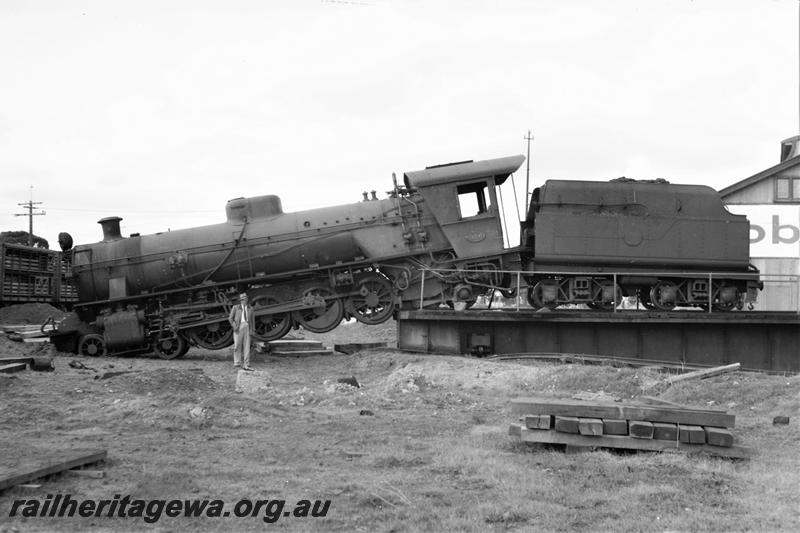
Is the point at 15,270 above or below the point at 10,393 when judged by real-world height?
above

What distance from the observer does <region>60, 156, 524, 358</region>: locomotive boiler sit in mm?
18641

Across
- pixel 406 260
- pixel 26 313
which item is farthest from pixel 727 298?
pixel 26 313

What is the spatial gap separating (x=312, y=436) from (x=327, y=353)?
34.2 ft

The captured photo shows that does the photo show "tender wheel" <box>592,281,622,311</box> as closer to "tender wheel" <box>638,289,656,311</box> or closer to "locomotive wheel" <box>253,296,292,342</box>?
"tender wheel" <box>638,289,656,311</box>

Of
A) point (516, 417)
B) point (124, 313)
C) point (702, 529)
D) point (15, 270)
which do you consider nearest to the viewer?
point (702, 529)

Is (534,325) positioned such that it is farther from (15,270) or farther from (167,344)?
(15,270)

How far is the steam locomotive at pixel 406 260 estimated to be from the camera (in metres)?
18.2

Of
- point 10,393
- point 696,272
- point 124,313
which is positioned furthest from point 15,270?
point 696,272

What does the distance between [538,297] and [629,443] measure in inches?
398

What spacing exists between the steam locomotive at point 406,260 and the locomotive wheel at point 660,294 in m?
0.04

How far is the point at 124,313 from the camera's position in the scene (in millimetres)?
19234

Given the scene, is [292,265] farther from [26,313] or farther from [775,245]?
[26,313]

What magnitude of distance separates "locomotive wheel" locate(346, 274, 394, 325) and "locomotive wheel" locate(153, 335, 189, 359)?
4.36 meters

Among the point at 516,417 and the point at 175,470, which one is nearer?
the point at 175,470
